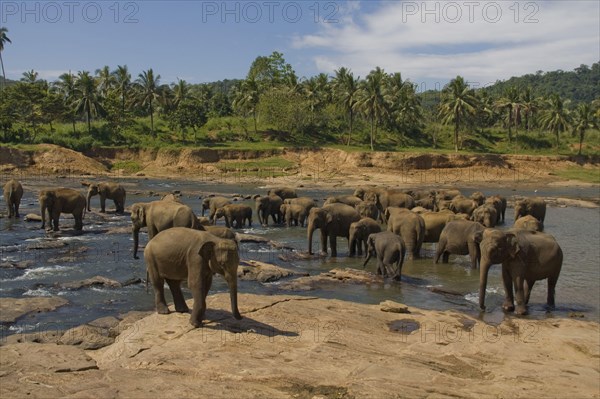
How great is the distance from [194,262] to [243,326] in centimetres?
142

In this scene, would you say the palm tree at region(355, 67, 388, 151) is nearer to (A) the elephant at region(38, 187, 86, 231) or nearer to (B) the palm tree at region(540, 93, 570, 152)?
(B) the palm tree at region(540, 93, 570, 152)

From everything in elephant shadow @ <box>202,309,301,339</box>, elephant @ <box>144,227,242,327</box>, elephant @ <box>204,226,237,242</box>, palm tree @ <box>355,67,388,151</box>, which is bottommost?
elephant shadow @ <box>202,309,301,339</box>

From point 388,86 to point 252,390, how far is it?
83.9 meters

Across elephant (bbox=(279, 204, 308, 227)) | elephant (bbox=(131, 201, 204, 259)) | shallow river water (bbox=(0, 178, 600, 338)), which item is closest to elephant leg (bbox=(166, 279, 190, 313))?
shallow river water (bbox=(0, 178, 600, 338))

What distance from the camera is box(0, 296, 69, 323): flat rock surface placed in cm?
1281

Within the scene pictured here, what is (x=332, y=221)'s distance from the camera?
74.9 ft

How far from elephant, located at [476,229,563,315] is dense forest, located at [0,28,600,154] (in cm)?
6071

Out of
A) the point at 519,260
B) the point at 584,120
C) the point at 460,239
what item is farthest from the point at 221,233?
the point at 584,120

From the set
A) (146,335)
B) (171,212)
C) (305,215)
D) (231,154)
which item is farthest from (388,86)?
(146,335)

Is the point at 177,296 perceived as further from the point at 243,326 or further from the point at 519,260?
the point at 519,260

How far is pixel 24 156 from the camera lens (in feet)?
208

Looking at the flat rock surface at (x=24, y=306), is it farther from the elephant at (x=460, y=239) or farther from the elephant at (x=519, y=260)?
the elephant at (x=460, y=239)

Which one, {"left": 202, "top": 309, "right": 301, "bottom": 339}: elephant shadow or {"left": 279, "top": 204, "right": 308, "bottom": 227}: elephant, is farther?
{"left": 279, "top": 204, "right": 308, "bottom": 227}: elephant

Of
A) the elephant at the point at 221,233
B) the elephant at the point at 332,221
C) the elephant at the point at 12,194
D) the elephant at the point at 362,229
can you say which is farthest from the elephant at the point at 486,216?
the elephant at the point at 12,194
